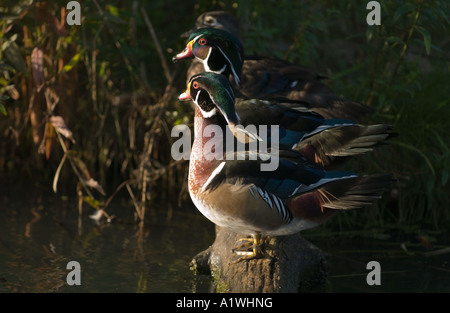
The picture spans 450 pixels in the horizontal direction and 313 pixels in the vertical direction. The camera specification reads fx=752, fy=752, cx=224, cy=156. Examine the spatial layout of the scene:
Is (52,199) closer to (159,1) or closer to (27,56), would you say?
(27,56)

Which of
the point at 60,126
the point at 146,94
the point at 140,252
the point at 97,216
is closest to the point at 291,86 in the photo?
the point at 146,94

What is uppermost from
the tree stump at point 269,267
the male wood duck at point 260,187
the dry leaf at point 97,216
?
the dry leaf at point 97,216

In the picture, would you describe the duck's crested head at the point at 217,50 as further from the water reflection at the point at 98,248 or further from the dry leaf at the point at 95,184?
the water reflection at the point at 98,248

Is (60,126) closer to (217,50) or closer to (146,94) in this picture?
(146,94)

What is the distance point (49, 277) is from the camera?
13.6 feet

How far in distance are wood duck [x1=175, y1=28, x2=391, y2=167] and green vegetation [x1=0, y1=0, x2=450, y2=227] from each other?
0.87 metres

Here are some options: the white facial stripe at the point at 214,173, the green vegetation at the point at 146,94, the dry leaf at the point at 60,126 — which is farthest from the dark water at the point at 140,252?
the white facial stripe at the point at 214,173

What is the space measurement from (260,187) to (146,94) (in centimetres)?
224

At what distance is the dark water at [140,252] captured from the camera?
13.6 feet

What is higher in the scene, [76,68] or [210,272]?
[76,68]

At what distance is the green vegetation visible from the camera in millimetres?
→ 4996

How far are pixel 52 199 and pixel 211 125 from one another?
230 cm

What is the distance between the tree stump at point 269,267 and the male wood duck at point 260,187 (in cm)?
24

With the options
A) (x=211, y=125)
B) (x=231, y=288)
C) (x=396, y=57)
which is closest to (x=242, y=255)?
(x=231, y=288)
